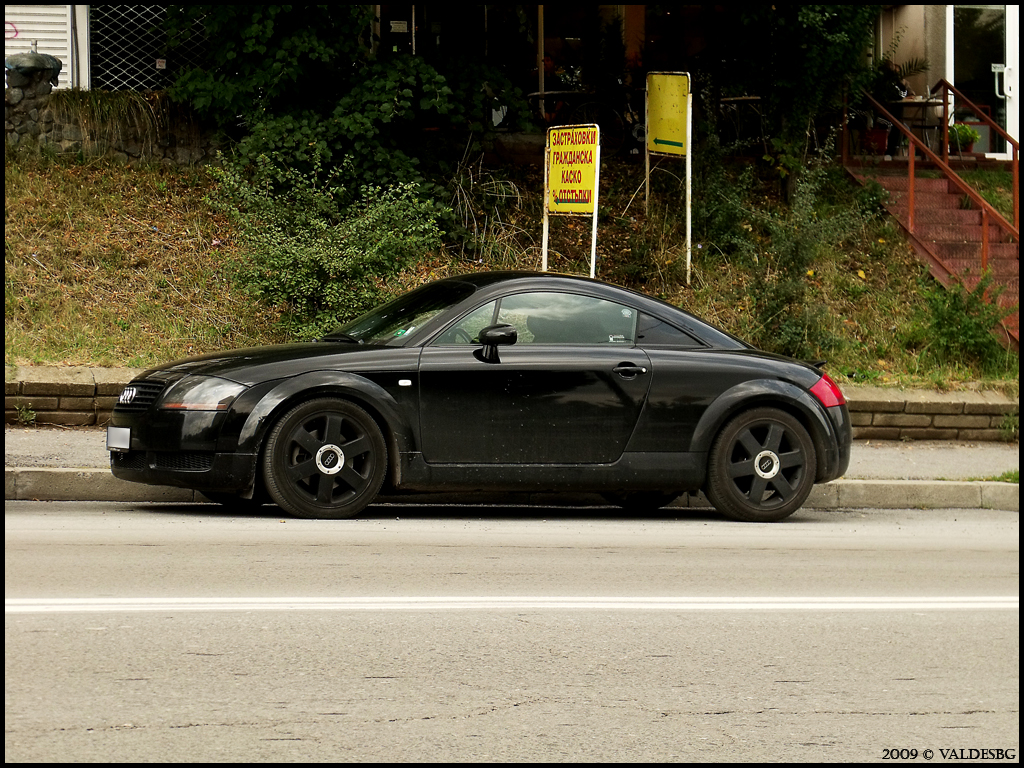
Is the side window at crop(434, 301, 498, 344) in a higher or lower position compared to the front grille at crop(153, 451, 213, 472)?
higher

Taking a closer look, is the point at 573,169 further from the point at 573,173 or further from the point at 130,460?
the point at 130,460

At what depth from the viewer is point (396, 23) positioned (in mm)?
17891

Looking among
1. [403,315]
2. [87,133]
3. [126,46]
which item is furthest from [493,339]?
[126,46]

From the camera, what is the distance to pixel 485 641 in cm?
543

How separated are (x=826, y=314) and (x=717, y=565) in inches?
277

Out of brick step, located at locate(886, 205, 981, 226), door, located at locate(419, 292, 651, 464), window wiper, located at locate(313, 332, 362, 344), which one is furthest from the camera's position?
brick step, located at locate(886, 205, 981, 226)

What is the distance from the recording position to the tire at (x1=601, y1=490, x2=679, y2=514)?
928 centimetres

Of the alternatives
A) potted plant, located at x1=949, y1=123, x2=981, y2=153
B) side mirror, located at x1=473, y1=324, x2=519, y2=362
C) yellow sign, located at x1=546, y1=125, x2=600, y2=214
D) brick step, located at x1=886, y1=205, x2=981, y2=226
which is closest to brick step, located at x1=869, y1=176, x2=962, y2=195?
brick step, located at x1=886, y1=205, x2=981, y2=226

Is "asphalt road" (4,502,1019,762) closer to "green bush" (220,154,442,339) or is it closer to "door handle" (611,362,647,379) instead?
"door handle" (611,362,647,379)

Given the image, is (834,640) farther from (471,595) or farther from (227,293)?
(227,293)

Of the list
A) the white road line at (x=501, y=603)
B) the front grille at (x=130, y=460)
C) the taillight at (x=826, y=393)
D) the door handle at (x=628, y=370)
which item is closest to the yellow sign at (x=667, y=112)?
the taillight at (x=826, y=393)

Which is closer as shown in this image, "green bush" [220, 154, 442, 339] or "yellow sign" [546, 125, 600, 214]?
"green bush" [220, 154, 442, 339]

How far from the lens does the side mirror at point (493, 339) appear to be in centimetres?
809

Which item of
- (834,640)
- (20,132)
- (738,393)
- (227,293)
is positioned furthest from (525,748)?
(20,132)
